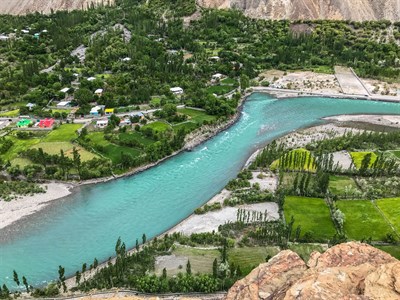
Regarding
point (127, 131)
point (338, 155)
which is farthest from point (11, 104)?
point (338, 155)

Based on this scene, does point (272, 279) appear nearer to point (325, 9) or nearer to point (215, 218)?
point (215, 218)

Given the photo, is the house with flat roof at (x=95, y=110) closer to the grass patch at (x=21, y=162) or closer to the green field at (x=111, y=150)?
the green field at (x=111, y=150)

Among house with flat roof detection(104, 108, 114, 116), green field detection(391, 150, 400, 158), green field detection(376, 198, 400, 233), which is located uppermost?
house with flat roof detection(104, 108, 114, 116)

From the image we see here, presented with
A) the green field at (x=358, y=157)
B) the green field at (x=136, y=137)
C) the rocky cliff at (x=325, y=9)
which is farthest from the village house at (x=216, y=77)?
the rocky cliff at (x=325, y=9)

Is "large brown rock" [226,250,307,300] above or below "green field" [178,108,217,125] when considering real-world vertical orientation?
above

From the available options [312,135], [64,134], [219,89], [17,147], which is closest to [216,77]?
[219,89]

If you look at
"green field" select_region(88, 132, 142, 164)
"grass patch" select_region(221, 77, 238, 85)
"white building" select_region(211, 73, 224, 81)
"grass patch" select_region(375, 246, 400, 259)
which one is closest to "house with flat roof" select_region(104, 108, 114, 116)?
"green field" select_region(88, 132, 142, 164)

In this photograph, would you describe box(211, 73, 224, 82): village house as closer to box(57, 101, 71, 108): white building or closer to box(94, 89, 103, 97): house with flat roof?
box(94, 89, 103, 97): house with flat roof
